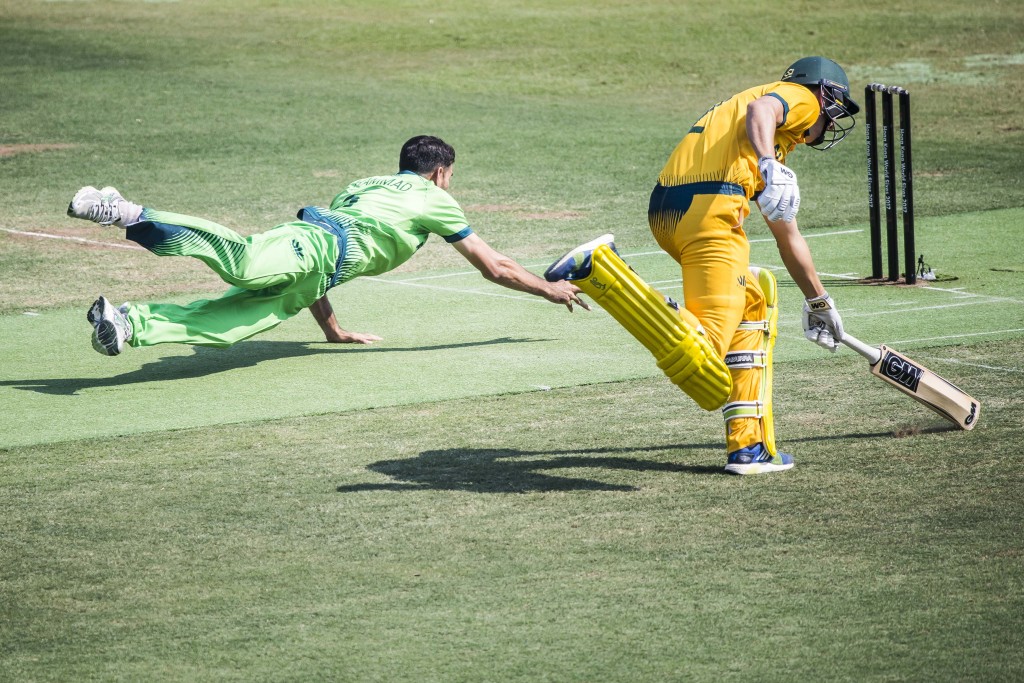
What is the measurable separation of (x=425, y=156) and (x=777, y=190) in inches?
153

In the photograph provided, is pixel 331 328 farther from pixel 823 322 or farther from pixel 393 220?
pixel 823 322

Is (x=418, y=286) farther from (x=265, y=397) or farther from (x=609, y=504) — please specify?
(x=609, y=504)

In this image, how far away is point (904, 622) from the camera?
16.9ft

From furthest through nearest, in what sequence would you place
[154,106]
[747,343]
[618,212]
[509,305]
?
[154,106], [618,212], [509,305], [747,343]

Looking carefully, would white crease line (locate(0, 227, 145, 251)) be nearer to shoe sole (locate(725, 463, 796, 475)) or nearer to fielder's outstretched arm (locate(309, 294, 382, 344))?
fielder's outstretched arm (locate(309, 294, 382, 344))

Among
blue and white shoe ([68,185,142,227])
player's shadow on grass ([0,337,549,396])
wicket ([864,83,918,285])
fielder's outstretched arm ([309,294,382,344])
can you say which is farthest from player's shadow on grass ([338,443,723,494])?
wicket ([864,83,918,285])

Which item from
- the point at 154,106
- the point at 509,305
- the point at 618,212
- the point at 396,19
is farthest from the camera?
the point at 396,19

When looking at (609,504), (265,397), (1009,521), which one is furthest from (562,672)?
(265,397)

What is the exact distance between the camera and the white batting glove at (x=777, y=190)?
6750 mm

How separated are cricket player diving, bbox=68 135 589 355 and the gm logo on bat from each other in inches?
76.7

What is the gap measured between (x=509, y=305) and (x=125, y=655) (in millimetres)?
6925

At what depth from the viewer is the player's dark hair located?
10.1 metres

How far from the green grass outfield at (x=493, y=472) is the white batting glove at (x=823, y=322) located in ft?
1.77

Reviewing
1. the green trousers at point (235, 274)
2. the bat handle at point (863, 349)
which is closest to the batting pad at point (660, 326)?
the bat handle at point (863, 349)
